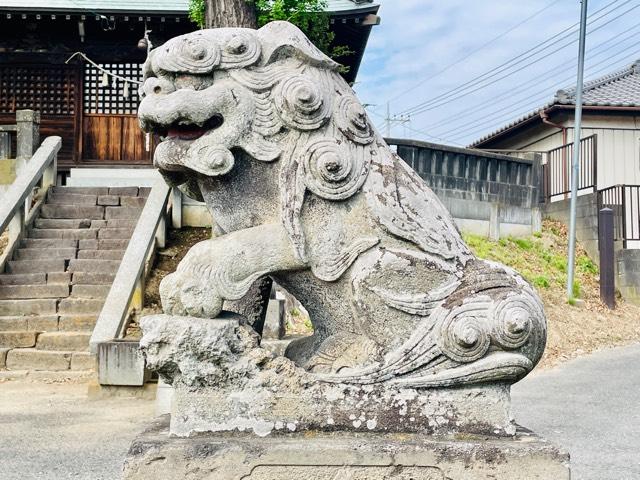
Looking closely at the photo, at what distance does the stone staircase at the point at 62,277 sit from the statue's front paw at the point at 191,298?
615cm

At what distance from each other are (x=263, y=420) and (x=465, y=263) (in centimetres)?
103

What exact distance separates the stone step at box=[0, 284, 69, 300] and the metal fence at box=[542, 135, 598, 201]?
10815 mm

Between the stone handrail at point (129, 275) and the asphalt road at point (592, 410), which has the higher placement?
the stone handrail at point (129, 275)

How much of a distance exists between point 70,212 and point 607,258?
9.59m

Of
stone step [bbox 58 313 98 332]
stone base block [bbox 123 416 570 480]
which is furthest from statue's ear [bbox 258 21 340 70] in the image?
stone step [bbox 58 313 98 332]

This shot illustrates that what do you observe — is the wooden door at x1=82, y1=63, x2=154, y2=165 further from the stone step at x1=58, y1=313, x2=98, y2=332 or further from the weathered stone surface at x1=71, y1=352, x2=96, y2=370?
the weathered stone surface at x1=71, y1=352, x2=96, y2=370

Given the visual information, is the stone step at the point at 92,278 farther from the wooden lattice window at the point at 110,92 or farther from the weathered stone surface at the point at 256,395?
the weathered stone surface at the point at 256,395

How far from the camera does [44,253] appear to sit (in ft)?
34.0

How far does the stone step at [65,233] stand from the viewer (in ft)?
35.6

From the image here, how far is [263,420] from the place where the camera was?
8.36ft

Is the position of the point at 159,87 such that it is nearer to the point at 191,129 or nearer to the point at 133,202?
the point at 191,129

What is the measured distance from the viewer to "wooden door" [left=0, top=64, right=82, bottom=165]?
15.7 metres

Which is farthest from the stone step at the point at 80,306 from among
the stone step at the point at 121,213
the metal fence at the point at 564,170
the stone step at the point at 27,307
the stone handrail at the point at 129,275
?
the metal fence at the point at 564,170

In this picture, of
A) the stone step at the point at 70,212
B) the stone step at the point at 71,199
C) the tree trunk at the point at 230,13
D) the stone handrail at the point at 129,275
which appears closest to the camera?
the stone handrail at the point at 129,275
